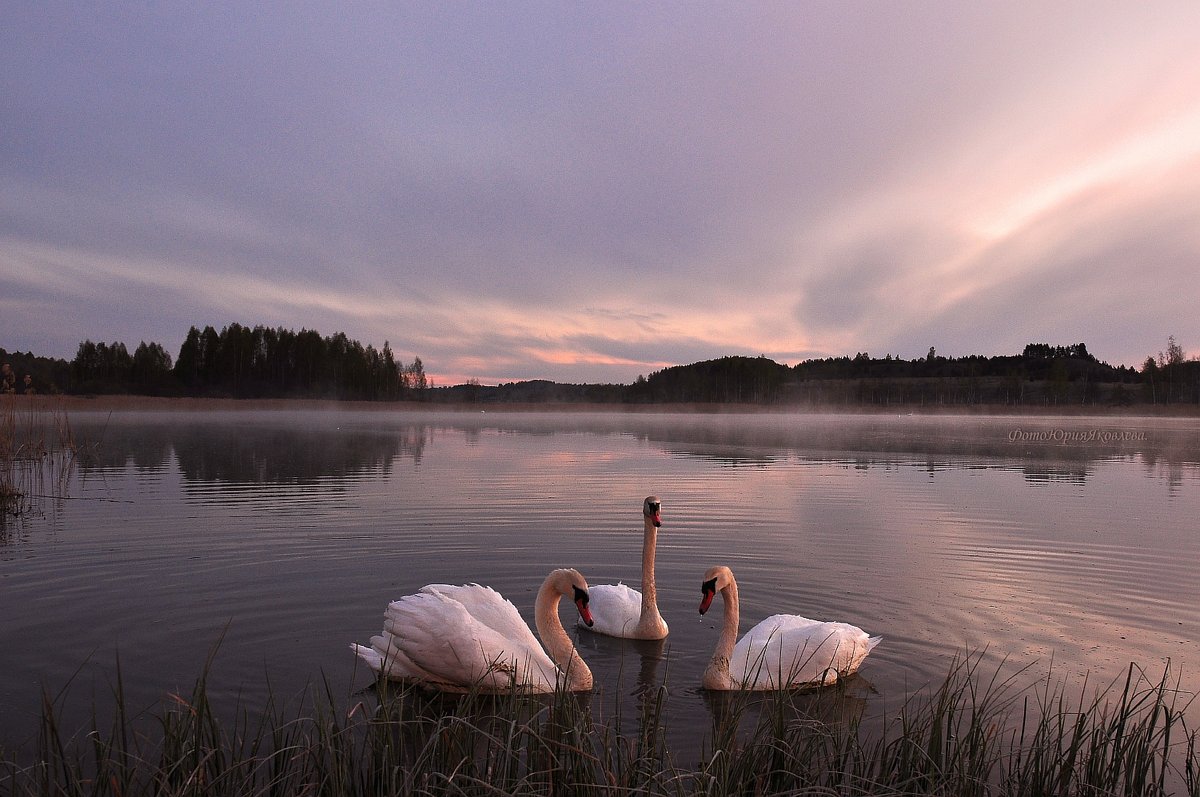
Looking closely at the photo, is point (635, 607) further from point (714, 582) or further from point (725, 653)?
point (725, 653)

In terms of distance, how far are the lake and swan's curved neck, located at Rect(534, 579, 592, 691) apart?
0.59 feet

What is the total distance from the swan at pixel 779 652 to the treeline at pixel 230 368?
122m

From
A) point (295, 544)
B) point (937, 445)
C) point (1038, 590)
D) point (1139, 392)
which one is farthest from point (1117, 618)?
point (1139, 392)

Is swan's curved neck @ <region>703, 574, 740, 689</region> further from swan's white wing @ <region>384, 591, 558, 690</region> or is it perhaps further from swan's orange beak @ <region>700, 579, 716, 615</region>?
swan's white wing @ <region>384, 591, 558, 690</region>

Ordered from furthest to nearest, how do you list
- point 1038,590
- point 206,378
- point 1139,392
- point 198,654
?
point 1139,392, point 206,378, point 1038,590, point 198,654

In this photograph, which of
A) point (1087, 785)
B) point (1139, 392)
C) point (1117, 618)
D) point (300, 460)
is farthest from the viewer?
point (1139, 392)

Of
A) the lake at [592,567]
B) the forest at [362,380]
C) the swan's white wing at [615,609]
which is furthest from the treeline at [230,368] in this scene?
the swan's white wing at [615,609]

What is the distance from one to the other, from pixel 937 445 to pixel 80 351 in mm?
125323

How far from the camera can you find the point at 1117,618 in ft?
29.0

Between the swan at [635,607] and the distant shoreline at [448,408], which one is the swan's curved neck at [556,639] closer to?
the swan at [635,607]

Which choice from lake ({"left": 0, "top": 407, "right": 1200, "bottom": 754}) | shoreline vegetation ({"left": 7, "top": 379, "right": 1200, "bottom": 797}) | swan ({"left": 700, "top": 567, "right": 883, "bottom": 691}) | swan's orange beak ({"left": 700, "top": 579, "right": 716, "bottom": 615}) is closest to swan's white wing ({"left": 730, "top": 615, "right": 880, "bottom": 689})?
swan ({"left": 700, "top": 567, "right": 883, "bottom": 691})

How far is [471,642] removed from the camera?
623 cm

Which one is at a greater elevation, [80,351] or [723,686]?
[80,351]

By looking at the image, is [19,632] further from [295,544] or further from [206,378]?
[206,378]
